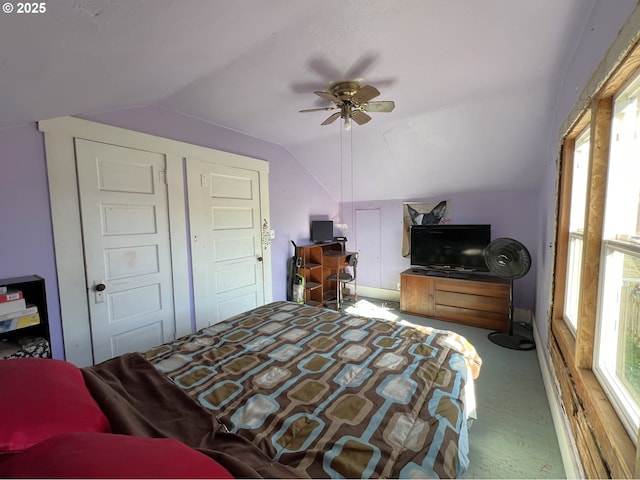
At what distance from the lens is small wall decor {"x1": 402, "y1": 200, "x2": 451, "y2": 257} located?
159 inches

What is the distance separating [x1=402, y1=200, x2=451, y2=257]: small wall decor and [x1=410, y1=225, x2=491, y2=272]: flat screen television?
0.86 ft

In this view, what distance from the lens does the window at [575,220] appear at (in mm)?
1814

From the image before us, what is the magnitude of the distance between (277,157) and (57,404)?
3245 mm

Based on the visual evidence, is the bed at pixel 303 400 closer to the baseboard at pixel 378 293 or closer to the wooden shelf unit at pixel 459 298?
the wooden shelf unit at pixel 459 298

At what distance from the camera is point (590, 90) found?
4.01 ft

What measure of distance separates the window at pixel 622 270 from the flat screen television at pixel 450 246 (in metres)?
2.44

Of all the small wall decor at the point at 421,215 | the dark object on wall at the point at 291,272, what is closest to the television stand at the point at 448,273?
the small wall decor at the point at 421,215

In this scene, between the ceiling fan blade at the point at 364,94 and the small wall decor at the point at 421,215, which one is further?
the small wall decor at the point at 421,215

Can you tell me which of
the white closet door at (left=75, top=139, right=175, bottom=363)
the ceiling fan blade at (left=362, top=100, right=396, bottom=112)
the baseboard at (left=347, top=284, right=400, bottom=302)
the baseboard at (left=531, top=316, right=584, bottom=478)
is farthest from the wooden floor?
the white closet door at (left=75, top=139, right=175, bottom=363)

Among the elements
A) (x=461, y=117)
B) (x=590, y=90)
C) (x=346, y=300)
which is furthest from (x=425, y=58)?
(x=346, y=300)

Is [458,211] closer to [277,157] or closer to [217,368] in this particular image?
[277,157]

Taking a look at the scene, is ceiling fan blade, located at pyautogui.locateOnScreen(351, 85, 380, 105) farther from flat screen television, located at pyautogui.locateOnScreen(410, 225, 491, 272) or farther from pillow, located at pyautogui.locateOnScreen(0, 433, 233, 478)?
flat screen television, located at pyautogui.locateOnScreen(410, 225, 491, 272)

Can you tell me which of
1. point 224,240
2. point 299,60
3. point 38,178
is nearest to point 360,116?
point 299,60

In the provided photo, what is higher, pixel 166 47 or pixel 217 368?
pixel 166 47
